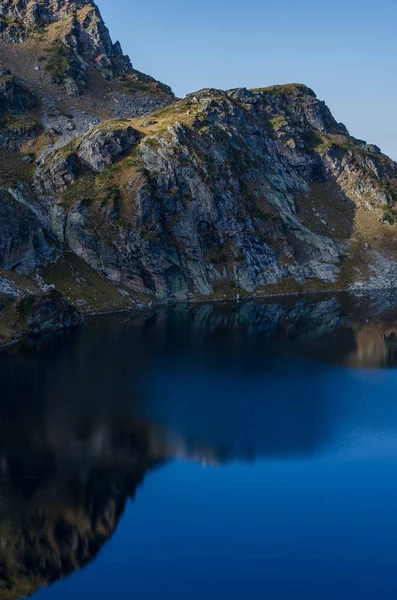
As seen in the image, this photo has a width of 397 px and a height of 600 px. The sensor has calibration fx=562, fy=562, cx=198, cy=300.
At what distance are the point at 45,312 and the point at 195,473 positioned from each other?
Result: 7116 centimetres

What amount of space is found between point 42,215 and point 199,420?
107 meters

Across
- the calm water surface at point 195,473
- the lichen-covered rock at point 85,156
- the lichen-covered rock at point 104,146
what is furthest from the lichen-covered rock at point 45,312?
the lichen-covered rock at point 104,146

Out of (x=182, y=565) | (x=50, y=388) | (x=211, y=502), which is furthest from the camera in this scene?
(x=50, y=388)

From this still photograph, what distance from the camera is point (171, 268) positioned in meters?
168

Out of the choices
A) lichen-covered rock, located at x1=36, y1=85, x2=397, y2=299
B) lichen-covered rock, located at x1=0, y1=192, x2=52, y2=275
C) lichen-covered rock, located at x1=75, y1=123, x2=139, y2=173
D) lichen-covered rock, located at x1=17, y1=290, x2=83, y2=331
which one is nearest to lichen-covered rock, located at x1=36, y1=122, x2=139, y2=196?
lichen-covered rock, located at x1=75, y1=123, x2=139, y2=173

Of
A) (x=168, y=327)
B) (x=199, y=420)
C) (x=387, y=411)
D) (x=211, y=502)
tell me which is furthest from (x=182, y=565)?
(x=168, y=327)

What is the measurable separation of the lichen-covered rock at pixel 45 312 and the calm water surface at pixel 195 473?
9.50 metres

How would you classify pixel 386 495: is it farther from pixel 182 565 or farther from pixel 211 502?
pixel 182 565

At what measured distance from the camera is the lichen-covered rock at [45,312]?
119 meters

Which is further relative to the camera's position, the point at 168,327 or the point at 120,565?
the point at 168,327

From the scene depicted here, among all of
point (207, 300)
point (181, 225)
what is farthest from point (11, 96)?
point (207, 300)

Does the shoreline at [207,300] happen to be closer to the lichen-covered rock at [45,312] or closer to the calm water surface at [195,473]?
the lichen-covered rock at [45,312]

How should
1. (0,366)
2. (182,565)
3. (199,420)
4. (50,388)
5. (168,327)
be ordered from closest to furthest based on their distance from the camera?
(182,565)
(199,420)
(50,388)
(0,366)
(168,327)

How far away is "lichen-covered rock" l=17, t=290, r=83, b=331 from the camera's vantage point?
119m
